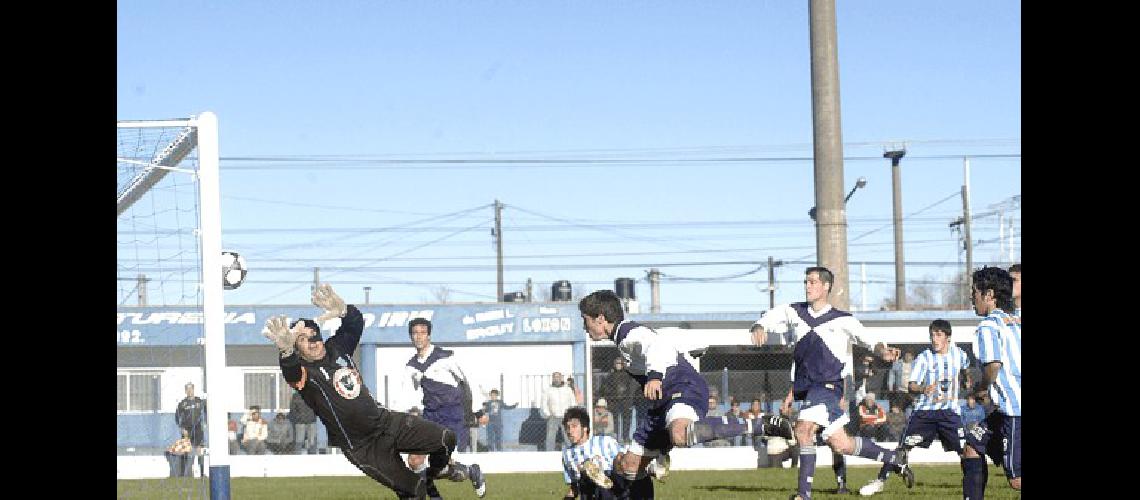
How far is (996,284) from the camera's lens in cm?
1100

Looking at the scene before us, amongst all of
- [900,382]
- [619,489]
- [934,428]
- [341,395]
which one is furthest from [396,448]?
[900,382]

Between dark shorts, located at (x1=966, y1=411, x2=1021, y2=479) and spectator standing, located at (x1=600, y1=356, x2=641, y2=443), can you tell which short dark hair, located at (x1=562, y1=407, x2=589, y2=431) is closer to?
dark shorts, located at (x1=966, y1=411, x2=1021, y2=479)

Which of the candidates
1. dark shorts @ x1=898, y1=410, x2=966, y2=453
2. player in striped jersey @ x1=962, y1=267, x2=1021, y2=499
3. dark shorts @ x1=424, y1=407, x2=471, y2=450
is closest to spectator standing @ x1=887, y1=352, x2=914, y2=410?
dark shorts @ x1=898, y1=410, x2=966, y2=453

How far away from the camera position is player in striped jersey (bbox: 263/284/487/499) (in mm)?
11844

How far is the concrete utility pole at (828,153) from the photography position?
17.7 meters

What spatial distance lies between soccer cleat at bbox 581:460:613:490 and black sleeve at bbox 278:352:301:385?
222cm

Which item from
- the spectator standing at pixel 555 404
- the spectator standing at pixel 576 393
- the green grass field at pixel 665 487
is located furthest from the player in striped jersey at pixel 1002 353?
the spectator standing at pixel 555 404

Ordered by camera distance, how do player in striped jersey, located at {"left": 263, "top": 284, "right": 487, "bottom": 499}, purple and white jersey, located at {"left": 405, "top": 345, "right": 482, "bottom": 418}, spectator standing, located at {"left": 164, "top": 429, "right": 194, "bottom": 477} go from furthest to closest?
spectator standing, located at {"left": 164, "top": 429, "right": 194, "bottom": 477}
purple and white jersey, located at {"left": 405, "top": 345, "right": 482, "bottom": 418}
player in striped jersey, located at {"left": 263, "top": 284, "right": 487, "bottom": 499}

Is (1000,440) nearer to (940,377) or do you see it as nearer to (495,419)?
(940,377)

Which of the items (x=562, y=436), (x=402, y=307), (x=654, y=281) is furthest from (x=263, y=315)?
(x=654, y=281)

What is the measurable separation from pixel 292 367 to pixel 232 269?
120cm

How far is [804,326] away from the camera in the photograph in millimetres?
13023

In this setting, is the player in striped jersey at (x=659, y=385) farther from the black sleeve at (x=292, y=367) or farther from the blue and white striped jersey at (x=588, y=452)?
the black sleeve at (x=292, y=367)
